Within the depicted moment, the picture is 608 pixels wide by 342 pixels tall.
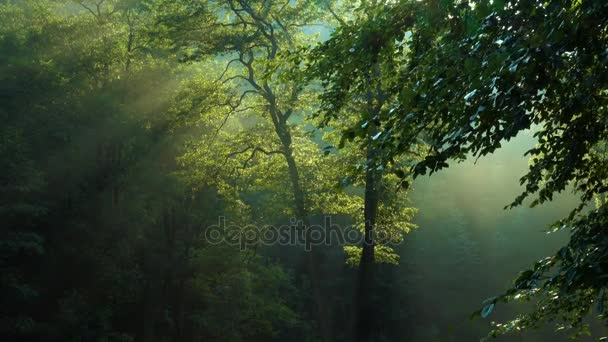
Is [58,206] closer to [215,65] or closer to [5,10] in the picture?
[5,10]

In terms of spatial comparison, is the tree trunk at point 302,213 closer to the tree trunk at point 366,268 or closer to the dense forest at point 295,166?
the dense forest at point 295,166

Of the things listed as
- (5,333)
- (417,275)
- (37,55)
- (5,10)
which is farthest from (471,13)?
(417,275)

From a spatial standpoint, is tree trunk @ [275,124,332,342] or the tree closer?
the tree

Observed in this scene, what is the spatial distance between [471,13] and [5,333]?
18.4 meters

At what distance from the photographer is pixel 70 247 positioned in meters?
21.7

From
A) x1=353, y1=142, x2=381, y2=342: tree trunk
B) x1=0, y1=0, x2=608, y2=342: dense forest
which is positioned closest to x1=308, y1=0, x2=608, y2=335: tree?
x1=0, y1=0, x2=608, y2=342: dense forest

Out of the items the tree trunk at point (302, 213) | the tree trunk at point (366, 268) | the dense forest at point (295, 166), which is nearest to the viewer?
the dense forest at point (295, 166)

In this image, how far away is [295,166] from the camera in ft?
46.3

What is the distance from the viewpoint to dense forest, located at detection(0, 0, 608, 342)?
13.3ft

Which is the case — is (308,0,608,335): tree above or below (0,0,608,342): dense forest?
below

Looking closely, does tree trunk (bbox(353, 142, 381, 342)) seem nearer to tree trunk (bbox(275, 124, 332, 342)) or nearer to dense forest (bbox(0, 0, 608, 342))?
dense forest (bbox(0, 0, 608, 342))

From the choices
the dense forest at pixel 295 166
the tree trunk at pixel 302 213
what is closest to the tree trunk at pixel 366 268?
the dense forest at pixel 295 166

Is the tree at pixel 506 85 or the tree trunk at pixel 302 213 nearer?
the tree at pixel 506 85

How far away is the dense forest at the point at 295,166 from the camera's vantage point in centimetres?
407
